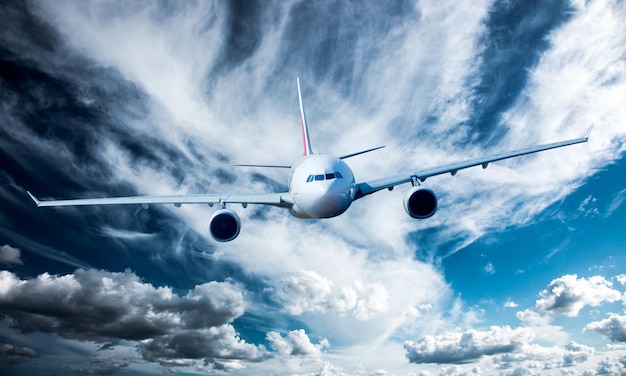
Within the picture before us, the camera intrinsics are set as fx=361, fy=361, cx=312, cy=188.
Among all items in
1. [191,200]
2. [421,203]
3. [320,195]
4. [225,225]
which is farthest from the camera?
[191,200]

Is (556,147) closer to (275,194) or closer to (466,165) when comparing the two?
(466,165)

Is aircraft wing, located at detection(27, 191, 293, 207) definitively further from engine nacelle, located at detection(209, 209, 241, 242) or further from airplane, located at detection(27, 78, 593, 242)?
engine nacelle, located at detection(209, 209, 241, 242)

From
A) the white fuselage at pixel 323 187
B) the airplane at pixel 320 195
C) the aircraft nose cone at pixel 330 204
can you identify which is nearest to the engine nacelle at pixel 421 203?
the airplane at pixel 320 195

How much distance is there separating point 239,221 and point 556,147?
68.0 feet

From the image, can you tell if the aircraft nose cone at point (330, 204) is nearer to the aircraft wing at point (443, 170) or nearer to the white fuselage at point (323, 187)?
the white fuselage at point (323, 187)

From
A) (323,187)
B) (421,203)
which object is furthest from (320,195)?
(421,203)

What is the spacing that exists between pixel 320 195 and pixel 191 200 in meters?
9.12

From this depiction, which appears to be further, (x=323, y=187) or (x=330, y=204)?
(x=330, y=204)

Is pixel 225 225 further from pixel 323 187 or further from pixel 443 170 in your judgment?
pixel 443 170

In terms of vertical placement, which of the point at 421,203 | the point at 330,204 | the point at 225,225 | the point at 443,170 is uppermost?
the point at 443,170

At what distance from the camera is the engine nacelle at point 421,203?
2150 cm

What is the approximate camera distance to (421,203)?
21656mm

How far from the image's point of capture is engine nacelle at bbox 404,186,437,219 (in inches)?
846

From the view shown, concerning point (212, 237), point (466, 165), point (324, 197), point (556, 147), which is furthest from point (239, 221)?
point (556, 147)
